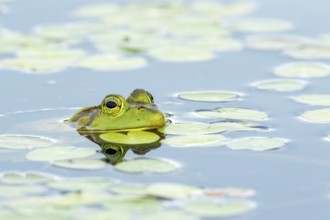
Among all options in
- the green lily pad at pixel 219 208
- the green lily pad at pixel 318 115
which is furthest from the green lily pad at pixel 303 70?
the green lily pad at pixel 219 208

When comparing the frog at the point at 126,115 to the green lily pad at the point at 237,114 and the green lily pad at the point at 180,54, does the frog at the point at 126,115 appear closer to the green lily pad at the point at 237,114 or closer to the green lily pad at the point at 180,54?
the green lily pad at the point at 237,114

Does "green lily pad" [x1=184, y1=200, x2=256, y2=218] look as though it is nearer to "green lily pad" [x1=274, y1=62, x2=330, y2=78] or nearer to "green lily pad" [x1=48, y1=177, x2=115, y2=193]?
"green lily pad" [x1=48, y1=177, x2=115, y2=193]

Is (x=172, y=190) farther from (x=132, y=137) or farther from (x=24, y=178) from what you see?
(x=132, y=137)

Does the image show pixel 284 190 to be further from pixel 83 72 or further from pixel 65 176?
pixel 83 72

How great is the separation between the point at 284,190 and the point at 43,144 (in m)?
1.65

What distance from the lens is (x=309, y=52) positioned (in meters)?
9.14

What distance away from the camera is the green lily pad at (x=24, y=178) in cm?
604

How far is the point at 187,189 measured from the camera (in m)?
5.83

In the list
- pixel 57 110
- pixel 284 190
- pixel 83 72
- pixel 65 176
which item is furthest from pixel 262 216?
pixel 83 72

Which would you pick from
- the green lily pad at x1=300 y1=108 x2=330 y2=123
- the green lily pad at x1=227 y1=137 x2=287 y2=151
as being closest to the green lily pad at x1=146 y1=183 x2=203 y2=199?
the green lily pad at x1=227 y1=137 x2=287 y2=151

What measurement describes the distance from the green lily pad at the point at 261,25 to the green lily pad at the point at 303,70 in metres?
1.24

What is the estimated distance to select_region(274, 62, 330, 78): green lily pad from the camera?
8.52 meters

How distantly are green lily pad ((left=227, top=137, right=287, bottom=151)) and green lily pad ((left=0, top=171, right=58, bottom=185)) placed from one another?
4.08 ft

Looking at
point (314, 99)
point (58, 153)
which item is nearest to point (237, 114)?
point (314, 99)
